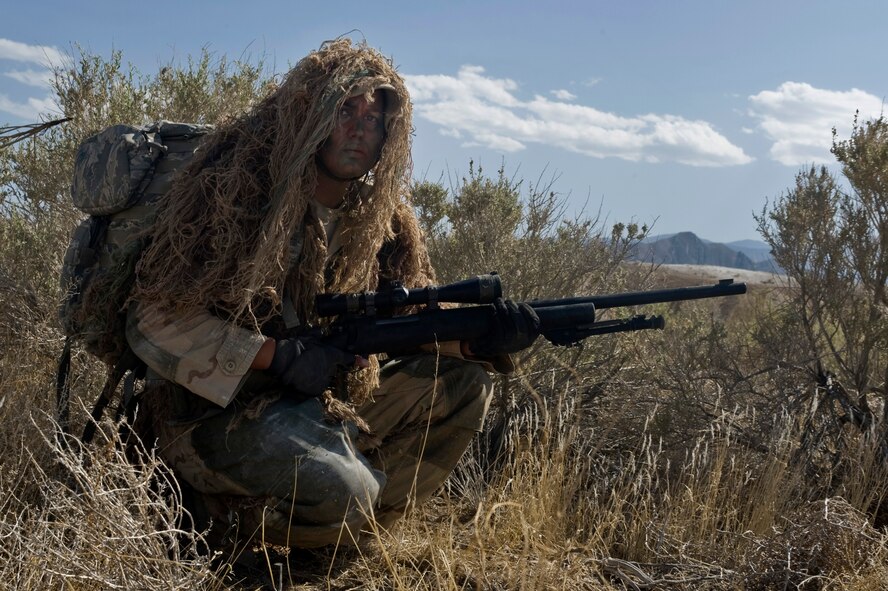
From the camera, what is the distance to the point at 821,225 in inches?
216

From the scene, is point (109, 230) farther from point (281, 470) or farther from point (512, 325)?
point (512, 325)

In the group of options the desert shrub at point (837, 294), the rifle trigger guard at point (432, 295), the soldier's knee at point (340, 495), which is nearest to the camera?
the soldier's knee at point (340, 495)

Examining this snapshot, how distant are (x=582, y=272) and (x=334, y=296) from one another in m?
2.59

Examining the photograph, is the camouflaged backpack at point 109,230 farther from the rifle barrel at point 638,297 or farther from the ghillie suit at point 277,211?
the rifle barrel at point 638,297

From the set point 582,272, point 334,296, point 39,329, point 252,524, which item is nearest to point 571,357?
point 582,272

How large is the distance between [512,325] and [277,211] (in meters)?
1.05

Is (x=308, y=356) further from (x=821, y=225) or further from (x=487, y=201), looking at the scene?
(x=821, y=225)

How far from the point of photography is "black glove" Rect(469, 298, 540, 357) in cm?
349

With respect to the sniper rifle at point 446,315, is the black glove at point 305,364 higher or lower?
lower

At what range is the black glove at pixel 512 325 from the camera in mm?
3490

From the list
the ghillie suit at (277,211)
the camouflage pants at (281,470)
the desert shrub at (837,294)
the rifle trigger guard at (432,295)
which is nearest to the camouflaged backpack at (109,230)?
the ghillie suit at (277,211)

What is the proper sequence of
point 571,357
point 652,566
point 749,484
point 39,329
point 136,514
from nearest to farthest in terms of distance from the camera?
point 136,514, point 652,566, point 749,484, point 39,329, point 571,357

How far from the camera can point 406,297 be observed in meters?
3.42

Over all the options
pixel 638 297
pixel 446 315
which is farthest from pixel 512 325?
pixel 638 297
